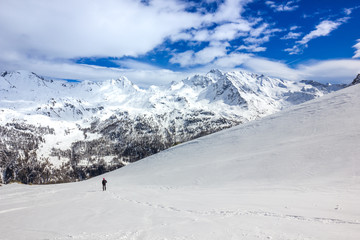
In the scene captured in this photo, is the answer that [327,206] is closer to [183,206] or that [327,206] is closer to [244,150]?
[183,206]

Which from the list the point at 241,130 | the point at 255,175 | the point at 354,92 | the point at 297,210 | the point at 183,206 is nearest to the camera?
the point at 297,210

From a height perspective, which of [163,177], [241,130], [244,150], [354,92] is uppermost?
[354,92]

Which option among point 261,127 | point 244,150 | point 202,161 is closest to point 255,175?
point 244,150

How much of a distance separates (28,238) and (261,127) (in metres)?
36.5

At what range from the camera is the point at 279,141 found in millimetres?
28859

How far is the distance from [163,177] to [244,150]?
12655 millimetres

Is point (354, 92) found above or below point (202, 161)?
above

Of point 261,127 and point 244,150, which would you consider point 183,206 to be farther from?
point 261,127

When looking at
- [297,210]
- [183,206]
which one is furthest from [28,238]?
[297,210]

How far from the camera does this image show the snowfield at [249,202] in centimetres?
875

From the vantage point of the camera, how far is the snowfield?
8750 millimetres

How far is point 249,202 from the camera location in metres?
13.2

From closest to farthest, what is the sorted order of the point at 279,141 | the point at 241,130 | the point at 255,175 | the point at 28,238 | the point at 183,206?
1. the point at 28,238
2. the point at 183,206
3. the point at 255,175
4. the point at 279,141
5. the point at 241,130

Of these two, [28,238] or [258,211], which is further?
[258,211]
